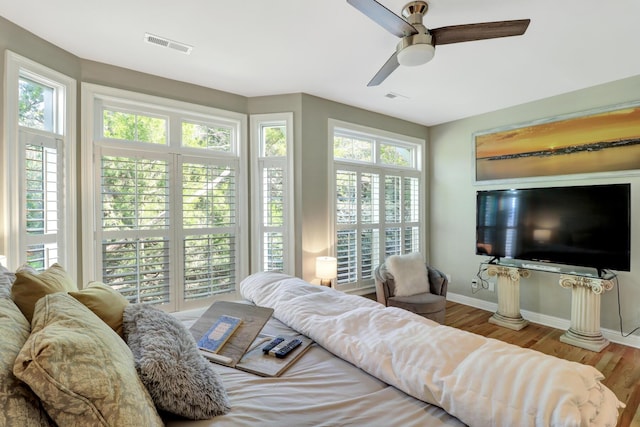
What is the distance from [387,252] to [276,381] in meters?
3.46

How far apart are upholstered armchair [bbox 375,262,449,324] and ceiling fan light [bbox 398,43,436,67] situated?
89.3 inches

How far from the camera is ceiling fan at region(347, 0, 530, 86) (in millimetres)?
1765

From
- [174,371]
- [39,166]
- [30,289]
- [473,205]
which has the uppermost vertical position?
[39,166]

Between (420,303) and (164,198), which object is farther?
(420,303)

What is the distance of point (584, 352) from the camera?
3.04 m

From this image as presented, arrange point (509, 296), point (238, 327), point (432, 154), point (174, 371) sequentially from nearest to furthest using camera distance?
point (174, 371), point (238, 327), point (509, 296), point (432, 154)

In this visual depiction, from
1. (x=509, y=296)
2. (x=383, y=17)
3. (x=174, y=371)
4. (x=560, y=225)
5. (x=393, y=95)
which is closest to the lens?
(x=174, y=371)

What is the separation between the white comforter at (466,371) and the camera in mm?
905

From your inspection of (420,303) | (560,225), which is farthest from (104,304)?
(560,225)

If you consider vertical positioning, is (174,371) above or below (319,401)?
above

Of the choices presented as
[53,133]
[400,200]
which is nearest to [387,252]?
[400,200]

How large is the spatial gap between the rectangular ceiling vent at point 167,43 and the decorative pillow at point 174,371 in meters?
2.20

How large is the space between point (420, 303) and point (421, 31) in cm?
253

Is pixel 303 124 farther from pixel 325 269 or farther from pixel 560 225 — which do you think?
pixel 560 225
